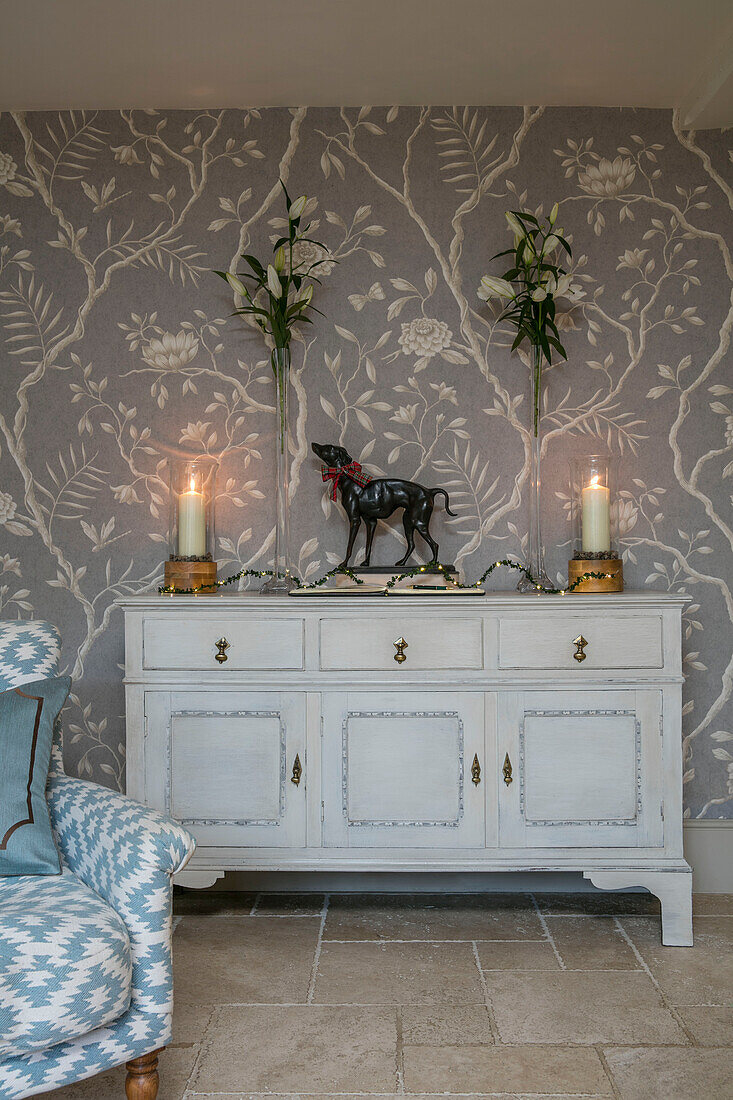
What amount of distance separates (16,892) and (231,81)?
7.67 ft

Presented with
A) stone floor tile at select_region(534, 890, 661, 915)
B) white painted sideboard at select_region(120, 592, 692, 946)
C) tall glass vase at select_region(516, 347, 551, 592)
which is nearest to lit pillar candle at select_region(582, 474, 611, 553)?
tall glass vase at select_region(516, 347, 551, 592)

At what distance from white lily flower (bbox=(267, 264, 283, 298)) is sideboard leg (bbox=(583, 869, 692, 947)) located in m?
1.87

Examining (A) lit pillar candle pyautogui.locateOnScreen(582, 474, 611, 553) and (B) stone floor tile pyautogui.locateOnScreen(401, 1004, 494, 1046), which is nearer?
(B) stone floor tile pyautogui.locateOnScreen(401, 1004, 494, 1046)

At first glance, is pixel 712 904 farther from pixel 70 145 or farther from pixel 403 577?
pixel 70 145

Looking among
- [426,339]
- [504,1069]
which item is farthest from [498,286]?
[504,1069]

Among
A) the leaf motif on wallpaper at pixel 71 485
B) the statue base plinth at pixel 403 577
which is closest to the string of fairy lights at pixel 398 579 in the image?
the statue base plinth at pixel 403 577

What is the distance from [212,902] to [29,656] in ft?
3.86

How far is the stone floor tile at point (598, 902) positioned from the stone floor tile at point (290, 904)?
66cm

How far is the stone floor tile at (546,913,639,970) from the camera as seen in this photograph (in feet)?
7.16

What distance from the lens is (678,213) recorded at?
2.78 metres

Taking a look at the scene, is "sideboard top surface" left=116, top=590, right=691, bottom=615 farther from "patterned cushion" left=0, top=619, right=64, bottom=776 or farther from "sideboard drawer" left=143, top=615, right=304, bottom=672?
"patterned cushion" left=0, top=619, right=64, bottom=776

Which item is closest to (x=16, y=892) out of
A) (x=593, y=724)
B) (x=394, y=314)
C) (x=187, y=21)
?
(x=593, y=724)

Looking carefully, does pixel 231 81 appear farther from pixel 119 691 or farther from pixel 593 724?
pixel 593 724

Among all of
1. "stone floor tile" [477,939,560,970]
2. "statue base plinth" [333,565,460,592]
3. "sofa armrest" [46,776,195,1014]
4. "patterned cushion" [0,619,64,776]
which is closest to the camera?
"sofa armrest" [46,776,195,1014]
